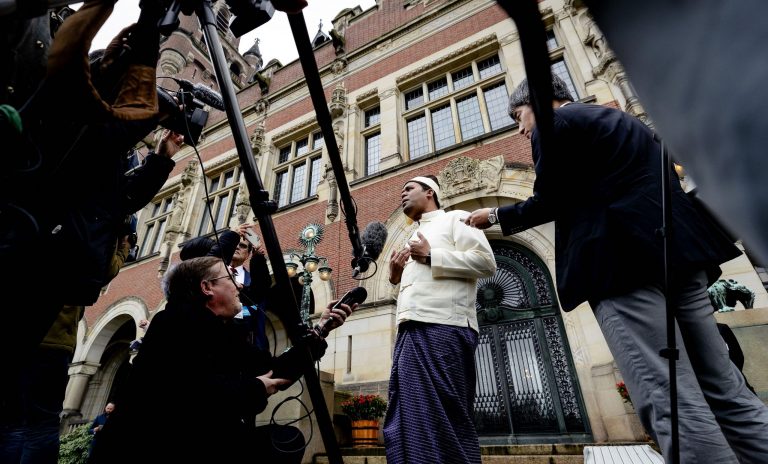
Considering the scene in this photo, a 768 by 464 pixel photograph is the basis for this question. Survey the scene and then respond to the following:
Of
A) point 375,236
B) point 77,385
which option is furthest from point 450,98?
point 77,385

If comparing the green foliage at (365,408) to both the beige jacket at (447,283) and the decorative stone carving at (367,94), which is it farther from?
the decorative stone carving at (367,94)

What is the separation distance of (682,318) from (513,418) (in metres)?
4.47

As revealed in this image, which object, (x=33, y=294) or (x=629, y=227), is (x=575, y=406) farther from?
(x=33, y=294)

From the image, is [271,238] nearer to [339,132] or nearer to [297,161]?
[339,132]

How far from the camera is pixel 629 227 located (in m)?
1.33

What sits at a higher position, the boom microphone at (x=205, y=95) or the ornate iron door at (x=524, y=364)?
the boom microphone at (x=205, y=95)

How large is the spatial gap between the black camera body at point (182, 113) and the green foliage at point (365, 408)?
407 centimetres

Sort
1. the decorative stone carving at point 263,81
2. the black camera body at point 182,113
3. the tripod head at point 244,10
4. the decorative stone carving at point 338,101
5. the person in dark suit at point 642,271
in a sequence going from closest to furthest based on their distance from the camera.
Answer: the person in dark suit at point 642,271 → the tripod head at point 244,10 → the black camera body at point 182,113 → the decorative stone carving at point 338,101 → the decorative stone carving at point 263,81

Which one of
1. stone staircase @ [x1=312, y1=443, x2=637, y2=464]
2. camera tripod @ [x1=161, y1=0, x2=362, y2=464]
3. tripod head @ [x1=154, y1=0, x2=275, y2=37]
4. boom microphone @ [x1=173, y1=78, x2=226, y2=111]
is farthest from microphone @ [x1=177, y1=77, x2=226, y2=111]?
stone staircase @ [x1=312, y1=443, x2=637, y2=464]

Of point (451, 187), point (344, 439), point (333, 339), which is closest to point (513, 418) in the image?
point (344, 439)

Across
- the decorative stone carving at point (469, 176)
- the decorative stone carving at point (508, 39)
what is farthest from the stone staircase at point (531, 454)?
the decorative stone carving at point (508, 39)

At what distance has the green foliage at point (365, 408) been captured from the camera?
4789mm

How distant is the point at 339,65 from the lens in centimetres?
1000

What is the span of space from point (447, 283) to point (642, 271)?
0.88m
